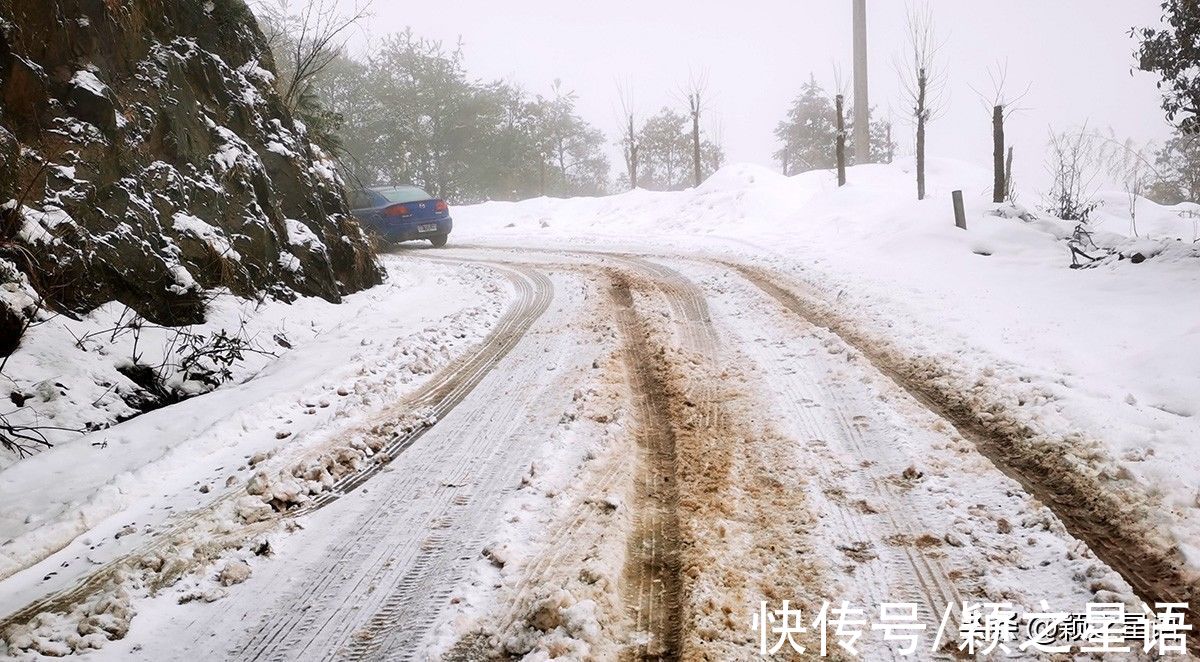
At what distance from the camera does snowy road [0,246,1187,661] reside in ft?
7.20

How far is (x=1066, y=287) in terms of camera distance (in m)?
7.71

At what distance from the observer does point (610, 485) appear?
3119 millimetres

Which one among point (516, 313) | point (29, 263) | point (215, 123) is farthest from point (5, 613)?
point (215, 123)

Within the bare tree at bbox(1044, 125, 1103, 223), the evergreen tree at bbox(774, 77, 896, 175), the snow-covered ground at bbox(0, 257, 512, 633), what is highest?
the evergreen tree at bbox(774, 77, 896, 175)

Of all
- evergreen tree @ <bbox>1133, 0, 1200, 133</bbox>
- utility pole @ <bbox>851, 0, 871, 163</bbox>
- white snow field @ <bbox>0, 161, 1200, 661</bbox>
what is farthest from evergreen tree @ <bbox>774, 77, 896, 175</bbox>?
white snow field @ <bbox>0, 161, 1200, 661</bbox>

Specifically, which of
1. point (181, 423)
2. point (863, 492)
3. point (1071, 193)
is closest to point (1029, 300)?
point (863, 492)

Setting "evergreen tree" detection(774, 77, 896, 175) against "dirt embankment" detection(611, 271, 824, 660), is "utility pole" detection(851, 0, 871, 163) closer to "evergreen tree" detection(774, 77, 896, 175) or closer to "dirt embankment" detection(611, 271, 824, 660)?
"evergreen tree" detection(774, 77, 896, 175)

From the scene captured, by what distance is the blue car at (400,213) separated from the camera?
47.6ft

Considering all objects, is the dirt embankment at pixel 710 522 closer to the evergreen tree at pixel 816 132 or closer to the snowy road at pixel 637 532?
the snowy road at pixel 637 532

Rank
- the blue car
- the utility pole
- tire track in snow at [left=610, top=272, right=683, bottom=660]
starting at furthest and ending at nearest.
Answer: the utility pole, the blue car, tire track in snow at [left=610, top=272, right=683, bottom=660]

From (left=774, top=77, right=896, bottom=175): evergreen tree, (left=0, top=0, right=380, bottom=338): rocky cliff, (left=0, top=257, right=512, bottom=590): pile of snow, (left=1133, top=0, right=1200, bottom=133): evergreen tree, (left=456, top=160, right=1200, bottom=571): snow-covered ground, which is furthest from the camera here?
(left=774, top=77, right=896, bottom=175): evergreen tree

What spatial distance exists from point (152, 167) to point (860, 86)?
28.8 meters

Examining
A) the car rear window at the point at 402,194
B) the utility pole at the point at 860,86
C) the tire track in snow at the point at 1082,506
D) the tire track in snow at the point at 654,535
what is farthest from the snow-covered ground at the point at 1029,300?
the utility pole at the point at 860,86

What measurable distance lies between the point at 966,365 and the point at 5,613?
218 inches
